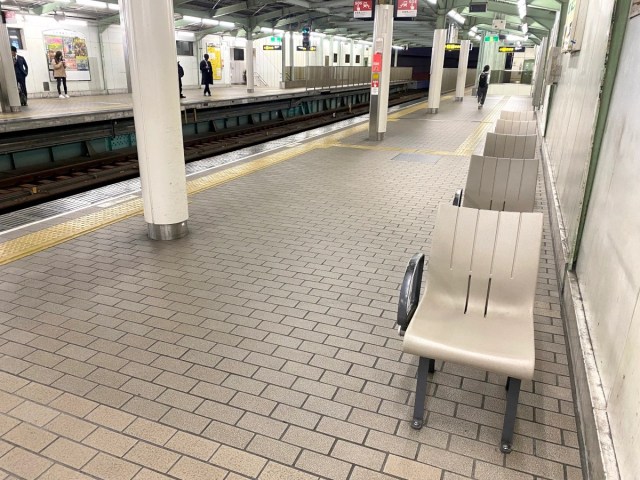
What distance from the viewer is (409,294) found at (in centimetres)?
238

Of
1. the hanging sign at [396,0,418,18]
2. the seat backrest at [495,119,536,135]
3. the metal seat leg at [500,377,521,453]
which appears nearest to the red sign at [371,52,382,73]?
the hanging sign at [396,0,418,18]

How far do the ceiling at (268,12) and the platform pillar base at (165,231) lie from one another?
11.0 m

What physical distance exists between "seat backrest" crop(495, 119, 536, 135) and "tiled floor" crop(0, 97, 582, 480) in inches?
78.3

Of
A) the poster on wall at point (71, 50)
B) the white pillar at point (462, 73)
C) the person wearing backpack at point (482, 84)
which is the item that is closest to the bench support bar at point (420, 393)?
the person wearing backpack at point (482, 84)

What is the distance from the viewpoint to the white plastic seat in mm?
2256

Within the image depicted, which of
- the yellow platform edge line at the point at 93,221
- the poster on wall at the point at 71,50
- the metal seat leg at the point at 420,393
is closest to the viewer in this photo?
the metal seat leg at the point at 420,393

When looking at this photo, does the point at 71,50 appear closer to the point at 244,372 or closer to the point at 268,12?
the point at 268,12

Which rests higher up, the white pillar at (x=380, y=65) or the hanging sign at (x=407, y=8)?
the hanging sign at (x=407, y=8)

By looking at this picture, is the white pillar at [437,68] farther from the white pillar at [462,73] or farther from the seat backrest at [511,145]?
the seat backrest at [511,145]

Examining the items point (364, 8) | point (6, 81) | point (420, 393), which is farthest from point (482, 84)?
point (420, 393)

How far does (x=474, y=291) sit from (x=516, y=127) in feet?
13.7

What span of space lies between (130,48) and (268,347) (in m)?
2.98

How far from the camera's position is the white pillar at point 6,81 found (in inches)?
441

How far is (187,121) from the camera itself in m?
11.8
